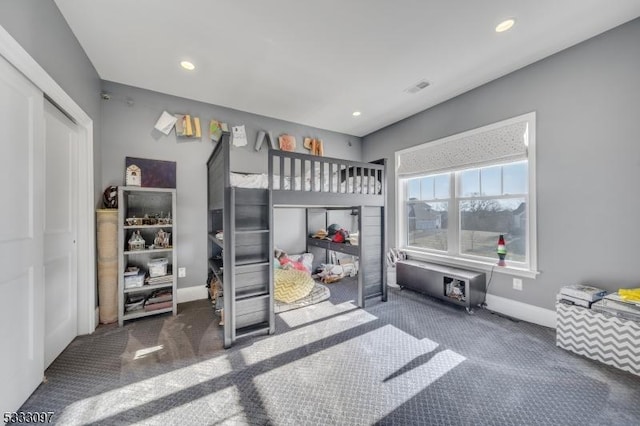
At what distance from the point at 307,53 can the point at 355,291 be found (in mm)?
2986

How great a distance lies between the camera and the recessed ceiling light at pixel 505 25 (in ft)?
6.19

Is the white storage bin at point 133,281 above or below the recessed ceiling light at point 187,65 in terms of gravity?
below

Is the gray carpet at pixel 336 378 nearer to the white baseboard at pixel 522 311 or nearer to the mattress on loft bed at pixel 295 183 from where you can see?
the white baseboard at pixel 522 311

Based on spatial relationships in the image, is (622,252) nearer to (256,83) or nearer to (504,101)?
(504,101)

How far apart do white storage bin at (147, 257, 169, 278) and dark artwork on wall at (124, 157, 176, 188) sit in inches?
36.6

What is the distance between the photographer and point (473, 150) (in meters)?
2.97

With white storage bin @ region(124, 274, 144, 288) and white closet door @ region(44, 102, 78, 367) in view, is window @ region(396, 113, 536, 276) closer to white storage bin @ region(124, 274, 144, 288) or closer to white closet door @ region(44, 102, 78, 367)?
white storage bin @ region(124, 274, 144, 288)

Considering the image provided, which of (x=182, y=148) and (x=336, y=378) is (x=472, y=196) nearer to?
(x=336, y=378)

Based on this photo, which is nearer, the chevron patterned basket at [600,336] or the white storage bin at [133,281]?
the chevron patterned basket at [600,336]

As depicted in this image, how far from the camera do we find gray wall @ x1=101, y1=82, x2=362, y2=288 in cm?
276

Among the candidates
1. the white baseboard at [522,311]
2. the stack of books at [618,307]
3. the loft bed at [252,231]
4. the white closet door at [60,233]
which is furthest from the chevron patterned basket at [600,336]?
the white closet door at [60,233]

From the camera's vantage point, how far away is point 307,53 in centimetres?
226

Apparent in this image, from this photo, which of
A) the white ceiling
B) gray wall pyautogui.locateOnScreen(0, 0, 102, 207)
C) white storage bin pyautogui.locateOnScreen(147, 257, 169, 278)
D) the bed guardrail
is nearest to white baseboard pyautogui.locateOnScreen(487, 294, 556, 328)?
the bed guardrail

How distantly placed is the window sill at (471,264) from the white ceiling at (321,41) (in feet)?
7.11
